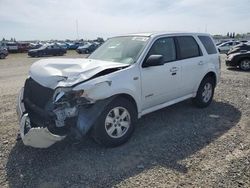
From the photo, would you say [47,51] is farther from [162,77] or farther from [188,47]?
[162,77]

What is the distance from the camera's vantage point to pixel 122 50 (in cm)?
500

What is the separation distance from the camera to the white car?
374cm

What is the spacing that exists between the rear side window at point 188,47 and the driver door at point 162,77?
9.5 inches

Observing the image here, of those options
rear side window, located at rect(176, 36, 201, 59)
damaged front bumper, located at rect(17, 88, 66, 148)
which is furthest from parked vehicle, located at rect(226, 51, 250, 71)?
damaged front bumper, located at rect(17, 88, 66, 148)

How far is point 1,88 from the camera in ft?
30.3

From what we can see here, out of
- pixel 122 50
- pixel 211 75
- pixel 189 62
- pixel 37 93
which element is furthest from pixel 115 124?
pixel 211 75

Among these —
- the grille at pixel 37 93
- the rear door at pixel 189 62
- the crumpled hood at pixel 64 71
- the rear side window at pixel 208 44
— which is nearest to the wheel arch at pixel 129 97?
the crumpled hood at pixel 64 71

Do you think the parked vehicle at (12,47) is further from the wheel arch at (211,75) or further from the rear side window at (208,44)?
the wheel arch at (211,75)

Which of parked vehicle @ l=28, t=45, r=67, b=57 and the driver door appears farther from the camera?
parked vehicle @ l=28, t=45, r=67, b=57

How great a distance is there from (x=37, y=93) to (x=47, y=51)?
1178 inches

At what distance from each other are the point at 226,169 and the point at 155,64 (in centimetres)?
198

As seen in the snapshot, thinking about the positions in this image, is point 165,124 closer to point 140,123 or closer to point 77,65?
point 140,123

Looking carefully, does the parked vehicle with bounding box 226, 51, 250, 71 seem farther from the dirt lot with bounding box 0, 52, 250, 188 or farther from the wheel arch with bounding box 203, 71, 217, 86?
the dirt lot with bounding box 0, 52, 250, 188

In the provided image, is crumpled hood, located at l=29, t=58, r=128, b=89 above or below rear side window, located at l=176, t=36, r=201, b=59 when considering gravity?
below
